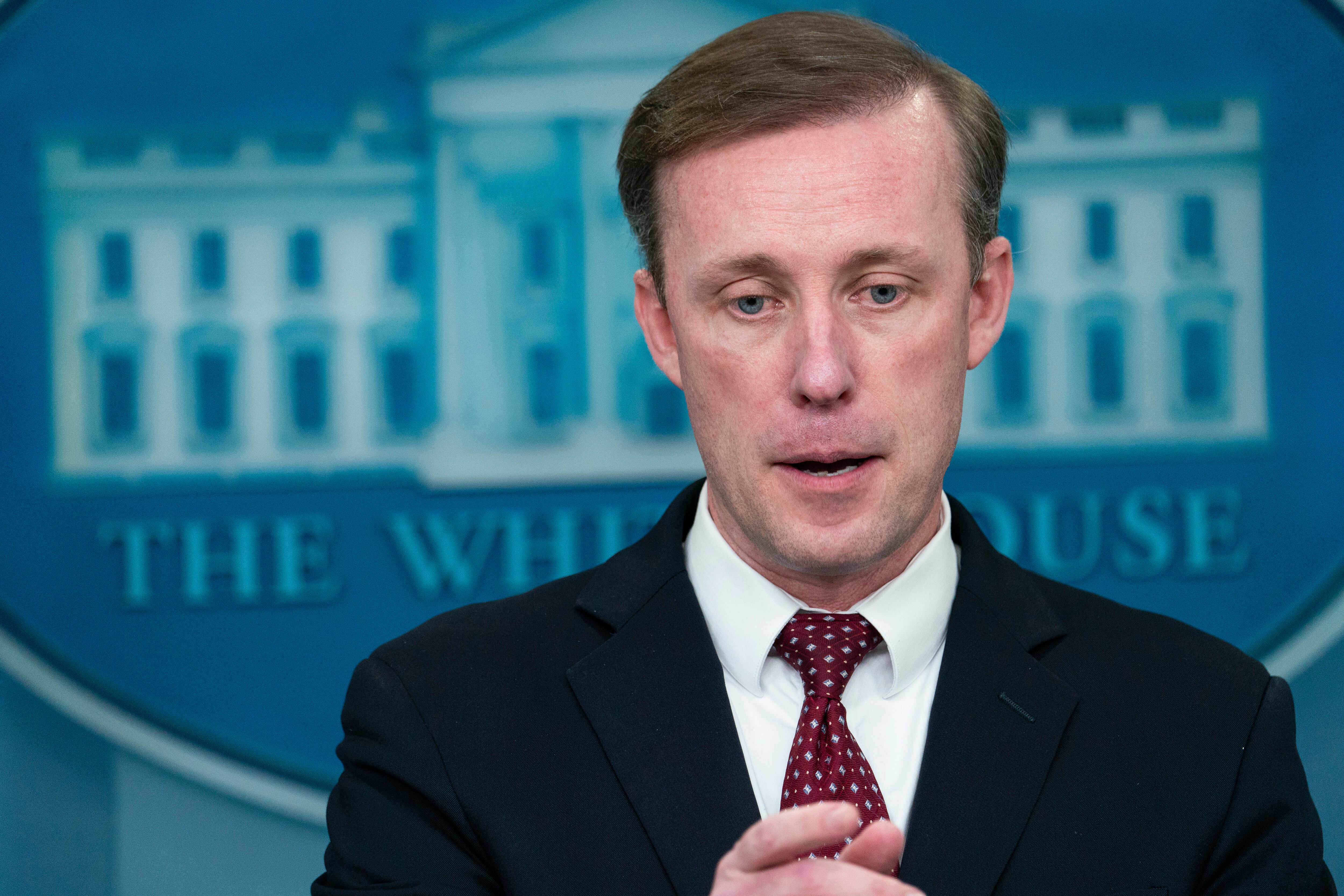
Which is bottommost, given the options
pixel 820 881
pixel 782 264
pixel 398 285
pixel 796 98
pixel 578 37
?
pixel 820 881

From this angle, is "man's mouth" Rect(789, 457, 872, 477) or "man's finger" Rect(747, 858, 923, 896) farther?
"man's mouth" Rect(789, 457, 872, 477)

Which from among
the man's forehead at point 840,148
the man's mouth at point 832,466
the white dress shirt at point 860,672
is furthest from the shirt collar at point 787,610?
the man's forehead at point 840,148

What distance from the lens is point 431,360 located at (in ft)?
9.98

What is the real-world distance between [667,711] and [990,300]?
77 centimetres

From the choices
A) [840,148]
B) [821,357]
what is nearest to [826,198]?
[840,148]

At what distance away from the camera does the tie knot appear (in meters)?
1.70

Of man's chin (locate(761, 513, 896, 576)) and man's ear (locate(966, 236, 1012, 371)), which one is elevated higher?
man's ear (locate(966, 236, 1012, 371))

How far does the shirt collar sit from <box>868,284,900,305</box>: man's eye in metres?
0.37

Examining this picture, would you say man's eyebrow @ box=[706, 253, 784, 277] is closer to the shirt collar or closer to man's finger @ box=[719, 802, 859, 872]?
the shirt collar

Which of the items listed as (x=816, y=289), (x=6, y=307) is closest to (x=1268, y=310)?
(x=816, y=289)

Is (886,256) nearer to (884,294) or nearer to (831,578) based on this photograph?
(884,294)

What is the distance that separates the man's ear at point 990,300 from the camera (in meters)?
1.88

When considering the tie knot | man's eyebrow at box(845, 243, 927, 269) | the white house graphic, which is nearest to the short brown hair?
man's eyebrow at box(845, 243, 927, 269)

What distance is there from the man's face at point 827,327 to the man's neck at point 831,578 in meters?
0.08
